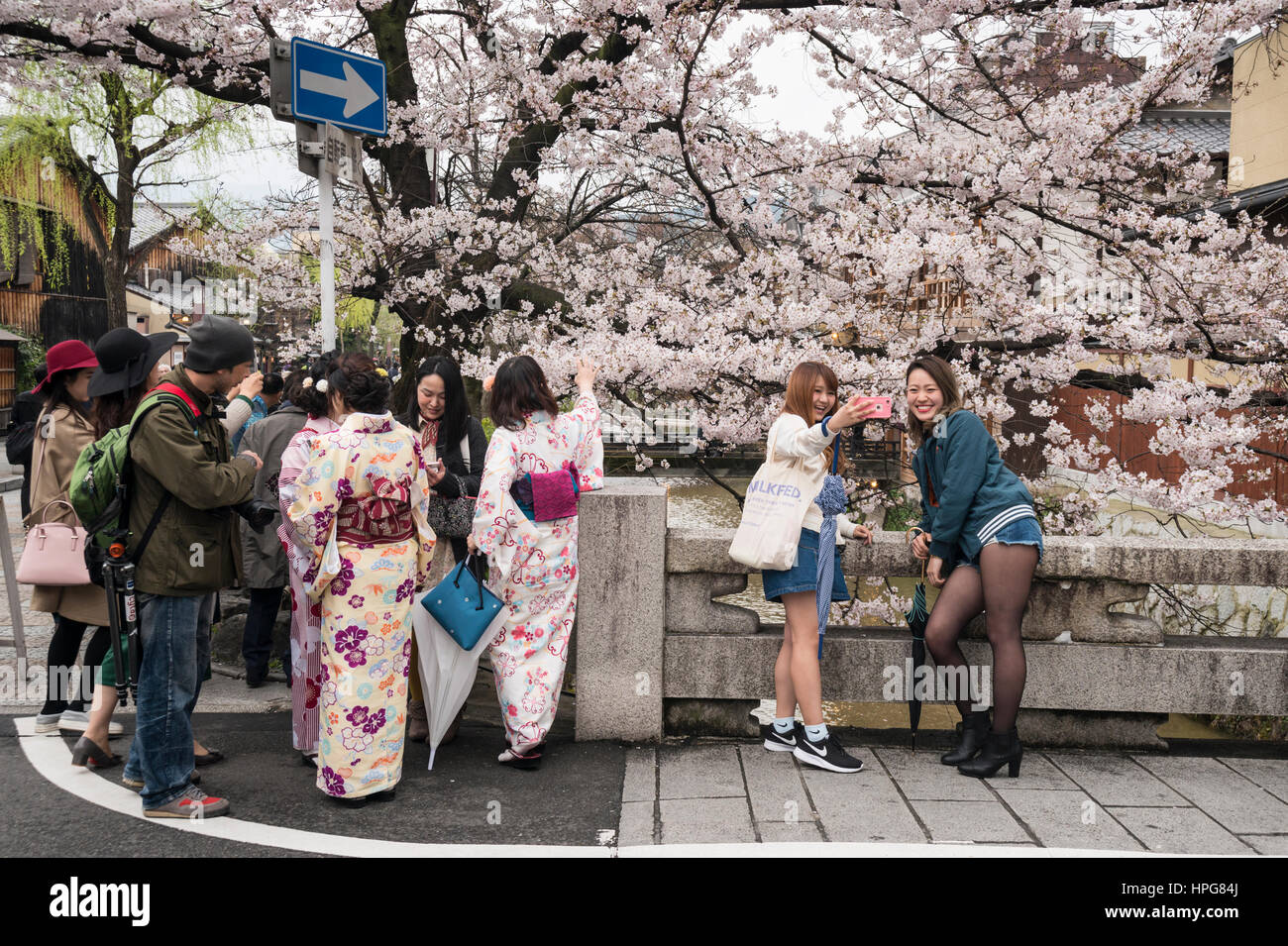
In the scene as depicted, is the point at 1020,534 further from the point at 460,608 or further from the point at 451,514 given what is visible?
the point at 451,514

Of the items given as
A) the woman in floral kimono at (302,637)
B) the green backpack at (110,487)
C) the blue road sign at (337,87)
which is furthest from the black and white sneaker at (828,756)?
the blue road sign at (337,87)

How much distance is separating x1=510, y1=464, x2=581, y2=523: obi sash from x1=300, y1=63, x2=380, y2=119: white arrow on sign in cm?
235

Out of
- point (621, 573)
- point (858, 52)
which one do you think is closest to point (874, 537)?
point (621, 573)

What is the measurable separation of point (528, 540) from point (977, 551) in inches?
80.9

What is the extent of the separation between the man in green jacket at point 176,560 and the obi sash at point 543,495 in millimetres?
1172

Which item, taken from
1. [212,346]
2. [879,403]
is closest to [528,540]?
[212,346]

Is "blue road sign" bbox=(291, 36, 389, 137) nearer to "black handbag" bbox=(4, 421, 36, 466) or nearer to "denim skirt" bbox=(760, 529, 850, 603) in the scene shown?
"black handbag" bbox=(4, 421, 36, 466)

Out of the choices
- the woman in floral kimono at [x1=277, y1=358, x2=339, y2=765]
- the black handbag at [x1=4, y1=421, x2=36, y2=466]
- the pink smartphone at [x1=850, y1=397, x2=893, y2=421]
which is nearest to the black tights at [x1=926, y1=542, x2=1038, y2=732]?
the pink smartphone at [x1=850, y1=397, x2=893, y2=421]

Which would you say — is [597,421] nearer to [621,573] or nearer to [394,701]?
[621,573]

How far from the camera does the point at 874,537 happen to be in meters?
4.77

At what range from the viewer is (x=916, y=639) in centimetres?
444

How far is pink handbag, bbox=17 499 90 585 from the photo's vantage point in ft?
14.2

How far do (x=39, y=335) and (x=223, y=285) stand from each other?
83.8 ft

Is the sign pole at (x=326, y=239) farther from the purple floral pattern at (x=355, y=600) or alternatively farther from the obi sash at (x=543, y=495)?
the obi sash at (x=543, y=495)
